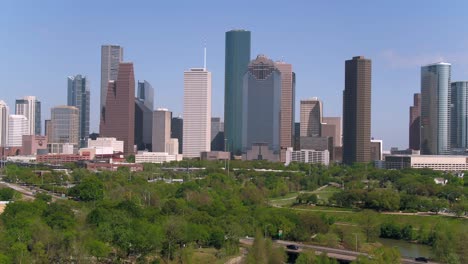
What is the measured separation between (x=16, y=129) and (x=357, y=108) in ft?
187

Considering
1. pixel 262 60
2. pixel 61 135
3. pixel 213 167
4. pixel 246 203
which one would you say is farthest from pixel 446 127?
pixel 246 203

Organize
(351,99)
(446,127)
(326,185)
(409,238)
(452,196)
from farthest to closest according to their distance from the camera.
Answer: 1. (446,127)
2. (351,99)
3. (326,185)
4. (452,196)
5. (409,238)

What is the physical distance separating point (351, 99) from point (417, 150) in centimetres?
2396

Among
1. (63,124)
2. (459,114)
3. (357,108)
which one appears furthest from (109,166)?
(459,114)

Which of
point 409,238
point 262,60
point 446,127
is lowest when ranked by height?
point 409,238

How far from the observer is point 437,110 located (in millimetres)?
108938

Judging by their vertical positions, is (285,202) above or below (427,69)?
below

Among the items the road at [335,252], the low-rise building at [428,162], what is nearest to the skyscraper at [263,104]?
the low-rise building at [428,162]

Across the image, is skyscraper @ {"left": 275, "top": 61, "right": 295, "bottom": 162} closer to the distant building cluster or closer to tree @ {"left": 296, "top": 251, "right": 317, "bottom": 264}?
the distant building cluster

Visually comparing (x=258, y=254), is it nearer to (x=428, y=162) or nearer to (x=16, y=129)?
(x=428, y=162)

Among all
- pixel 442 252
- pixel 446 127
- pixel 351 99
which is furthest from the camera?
pixel 446 127

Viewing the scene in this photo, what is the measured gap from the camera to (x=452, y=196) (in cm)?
4988

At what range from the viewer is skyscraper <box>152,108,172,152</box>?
10488cm

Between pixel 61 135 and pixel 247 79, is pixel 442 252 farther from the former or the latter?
pixel 61 135
